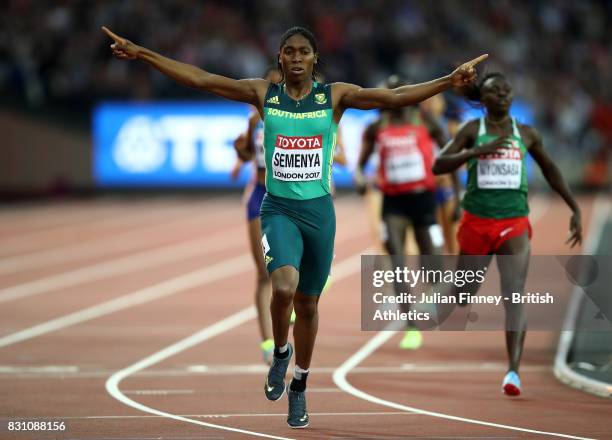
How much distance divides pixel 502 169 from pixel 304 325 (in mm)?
2197

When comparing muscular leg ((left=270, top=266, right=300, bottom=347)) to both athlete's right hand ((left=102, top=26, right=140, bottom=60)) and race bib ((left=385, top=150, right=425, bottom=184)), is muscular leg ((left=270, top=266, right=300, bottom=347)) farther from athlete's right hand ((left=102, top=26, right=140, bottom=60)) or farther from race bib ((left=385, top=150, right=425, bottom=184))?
race bib ((left=385, top=150, right=425, bottom=184))

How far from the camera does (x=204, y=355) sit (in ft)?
38.2

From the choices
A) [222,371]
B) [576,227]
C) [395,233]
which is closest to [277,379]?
[222,371]

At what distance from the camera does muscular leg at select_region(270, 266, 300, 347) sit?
8.13m

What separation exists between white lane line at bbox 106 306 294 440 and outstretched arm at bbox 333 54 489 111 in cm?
212

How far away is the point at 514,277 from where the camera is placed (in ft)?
32.0

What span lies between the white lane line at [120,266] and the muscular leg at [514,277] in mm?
7626

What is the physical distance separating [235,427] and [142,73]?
75.9 ft

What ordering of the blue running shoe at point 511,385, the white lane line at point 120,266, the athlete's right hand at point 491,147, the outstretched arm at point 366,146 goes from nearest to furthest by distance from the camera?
1. the blue running shoe at point 511,385
2. the athlete's right hand at point 491,147
3. the outstretched arm at point 366,146
4. the white lane line at point 120,266

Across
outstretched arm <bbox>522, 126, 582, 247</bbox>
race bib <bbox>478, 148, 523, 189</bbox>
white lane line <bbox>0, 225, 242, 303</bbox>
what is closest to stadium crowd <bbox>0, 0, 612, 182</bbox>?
white lane line <bbox>0, 225, 242, 303</bbox>

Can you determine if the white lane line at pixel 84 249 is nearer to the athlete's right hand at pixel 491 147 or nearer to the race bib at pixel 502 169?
the race bib at pixel 502 169

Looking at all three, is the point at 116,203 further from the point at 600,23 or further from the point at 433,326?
the point at 433,326

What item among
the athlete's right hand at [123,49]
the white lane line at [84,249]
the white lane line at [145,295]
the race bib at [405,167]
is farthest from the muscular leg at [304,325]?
the white lane line at [84,249]

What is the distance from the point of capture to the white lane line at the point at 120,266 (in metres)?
16.7
